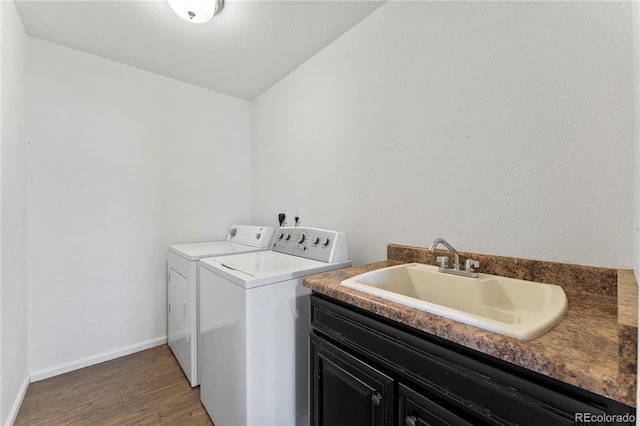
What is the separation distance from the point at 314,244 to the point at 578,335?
48.8 inches

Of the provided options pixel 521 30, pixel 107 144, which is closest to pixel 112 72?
pixel 107 144

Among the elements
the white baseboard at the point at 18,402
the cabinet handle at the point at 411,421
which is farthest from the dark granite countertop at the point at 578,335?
the white baseboard at the point at 18,402

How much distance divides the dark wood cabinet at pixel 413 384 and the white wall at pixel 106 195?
1.87 m

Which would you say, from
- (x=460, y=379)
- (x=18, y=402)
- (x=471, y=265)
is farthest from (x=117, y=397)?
(x=471, y=265)

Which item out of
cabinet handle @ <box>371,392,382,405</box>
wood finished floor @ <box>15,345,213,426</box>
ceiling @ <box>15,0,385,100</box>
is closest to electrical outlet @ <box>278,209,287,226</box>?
ceiling @ <box>15,0,385,100</box>

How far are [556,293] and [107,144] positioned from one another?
9.36 feet

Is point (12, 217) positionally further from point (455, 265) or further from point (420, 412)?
point (455, 265)

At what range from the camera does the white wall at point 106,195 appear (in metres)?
1.89

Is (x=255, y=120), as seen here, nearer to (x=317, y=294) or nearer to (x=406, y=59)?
(x=406, y=59)

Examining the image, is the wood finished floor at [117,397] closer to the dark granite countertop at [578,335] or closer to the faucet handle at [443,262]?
the dark granite countertop at [578,335]

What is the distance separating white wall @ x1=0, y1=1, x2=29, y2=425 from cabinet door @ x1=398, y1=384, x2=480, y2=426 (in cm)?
191

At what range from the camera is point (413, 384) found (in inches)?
29.9

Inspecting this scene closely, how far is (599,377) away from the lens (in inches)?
18.1

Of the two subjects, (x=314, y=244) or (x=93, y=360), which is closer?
(x=314, y=244)
